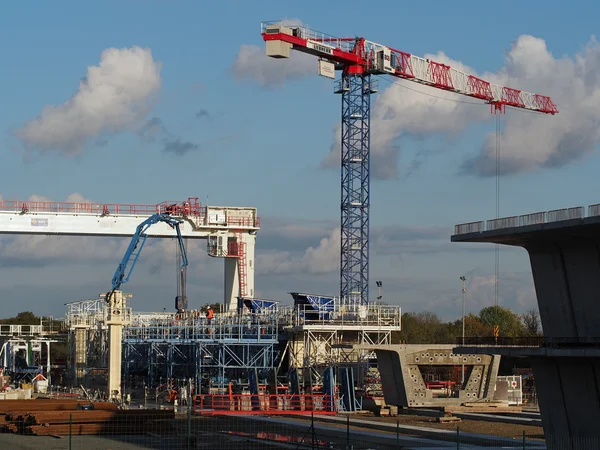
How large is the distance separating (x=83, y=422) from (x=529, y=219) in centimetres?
1936

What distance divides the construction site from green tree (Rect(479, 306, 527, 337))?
29580 millimetres

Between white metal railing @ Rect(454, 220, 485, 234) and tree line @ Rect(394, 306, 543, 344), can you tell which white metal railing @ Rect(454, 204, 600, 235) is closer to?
white metal railing @ Rect(454, 220, 485, 234)

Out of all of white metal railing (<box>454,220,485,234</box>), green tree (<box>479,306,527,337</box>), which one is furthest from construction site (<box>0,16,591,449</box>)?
green tree (<box>479,306,527,337</box>)

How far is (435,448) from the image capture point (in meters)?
34.7

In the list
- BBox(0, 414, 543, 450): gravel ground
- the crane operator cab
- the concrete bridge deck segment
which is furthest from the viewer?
the crane operator cab

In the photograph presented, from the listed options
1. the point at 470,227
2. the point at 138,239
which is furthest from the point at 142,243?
the point at 470,227

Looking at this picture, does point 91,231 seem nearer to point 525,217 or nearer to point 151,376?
point 151,376

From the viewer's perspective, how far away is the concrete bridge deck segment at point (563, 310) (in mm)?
32000

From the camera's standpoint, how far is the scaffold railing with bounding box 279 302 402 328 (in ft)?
196

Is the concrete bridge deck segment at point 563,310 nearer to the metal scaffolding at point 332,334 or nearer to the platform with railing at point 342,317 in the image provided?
the metal scaffolding at point 332,334

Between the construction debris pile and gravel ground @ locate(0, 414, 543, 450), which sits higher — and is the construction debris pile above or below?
above

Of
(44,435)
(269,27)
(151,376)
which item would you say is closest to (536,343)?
(44,435)

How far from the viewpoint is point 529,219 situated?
32.3 m

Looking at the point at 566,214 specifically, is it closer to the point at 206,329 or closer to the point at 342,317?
the point at 342,317
